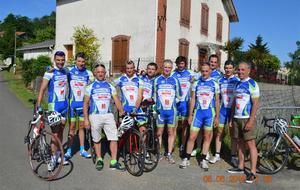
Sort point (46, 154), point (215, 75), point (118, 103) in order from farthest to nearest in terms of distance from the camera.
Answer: point (215, 75) < point (118, 103) < point (46, 154)

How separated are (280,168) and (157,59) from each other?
13409mm

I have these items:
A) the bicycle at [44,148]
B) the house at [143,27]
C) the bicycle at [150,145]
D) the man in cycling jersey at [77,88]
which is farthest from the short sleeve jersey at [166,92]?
the house at [143,27]

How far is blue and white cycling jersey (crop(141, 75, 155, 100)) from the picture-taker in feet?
25.2

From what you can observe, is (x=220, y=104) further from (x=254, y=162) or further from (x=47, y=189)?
(x=47, y=189)

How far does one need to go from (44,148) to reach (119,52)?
1561 centimetres

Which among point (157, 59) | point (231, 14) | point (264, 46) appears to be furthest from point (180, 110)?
point (264, 46)

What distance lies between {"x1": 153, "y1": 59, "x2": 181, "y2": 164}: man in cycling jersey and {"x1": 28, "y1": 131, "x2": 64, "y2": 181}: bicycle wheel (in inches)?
86.3

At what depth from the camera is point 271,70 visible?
1909cm

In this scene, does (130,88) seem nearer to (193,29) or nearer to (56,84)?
(56,84)

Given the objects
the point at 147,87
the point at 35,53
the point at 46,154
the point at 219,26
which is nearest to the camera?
the point at 46,154

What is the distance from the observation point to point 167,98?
7395 mm

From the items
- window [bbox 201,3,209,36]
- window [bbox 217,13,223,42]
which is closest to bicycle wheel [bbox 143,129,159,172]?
window [bbox 201,3,209,36]

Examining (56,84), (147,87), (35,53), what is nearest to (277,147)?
(147,87)

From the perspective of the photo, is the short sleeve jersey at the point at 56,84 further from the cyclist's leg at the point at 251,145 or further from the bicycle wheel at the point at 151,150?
the cyclist's leg at the point at 251,145
